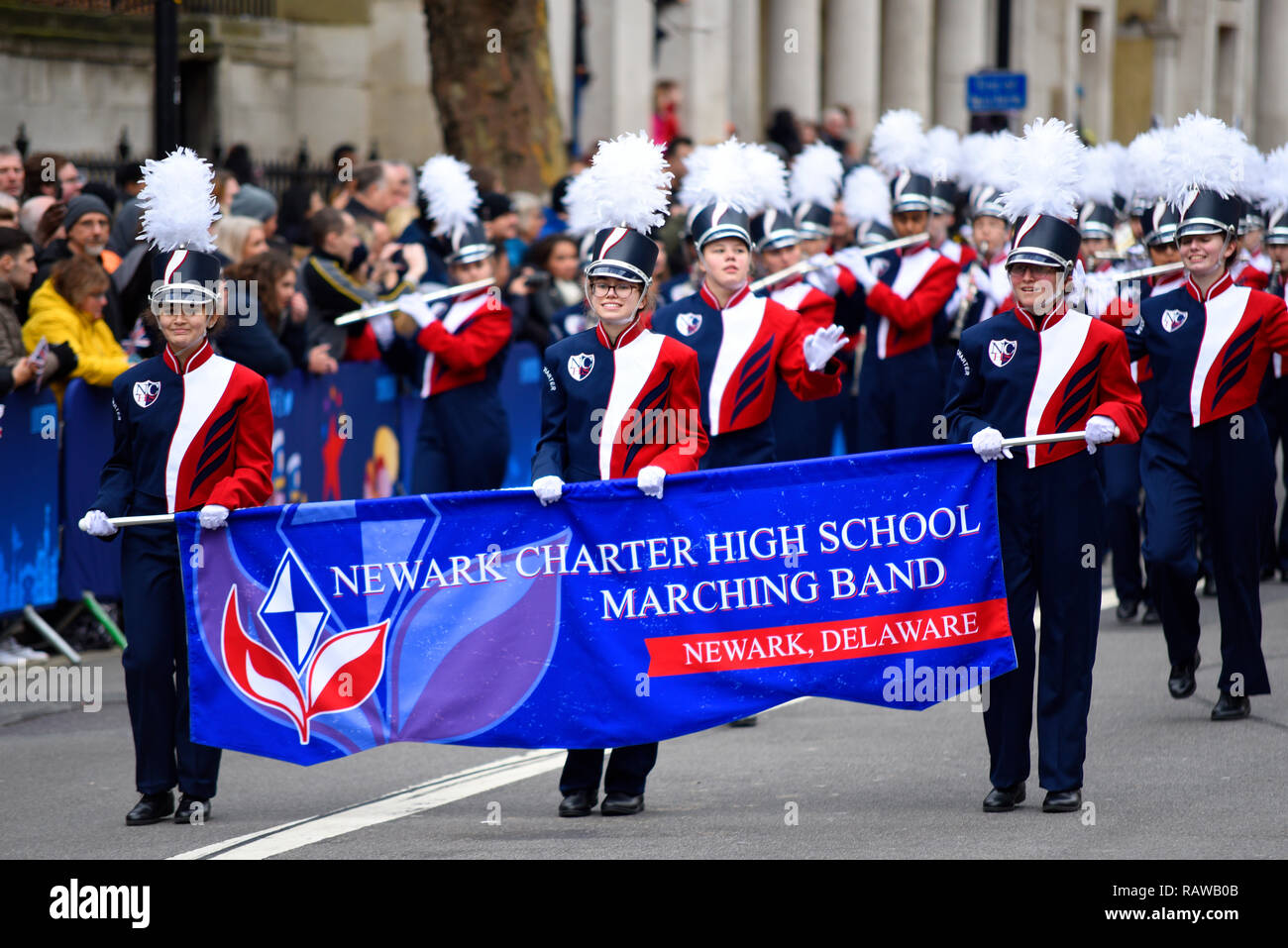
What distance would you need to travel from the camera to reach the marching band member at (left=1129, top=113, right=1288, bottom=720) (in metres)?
9.37

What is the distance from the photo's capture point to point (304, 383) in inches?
501

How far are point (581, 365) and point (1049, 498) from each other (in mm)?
1732

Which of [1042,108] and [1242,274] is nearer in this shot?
[1242,274]

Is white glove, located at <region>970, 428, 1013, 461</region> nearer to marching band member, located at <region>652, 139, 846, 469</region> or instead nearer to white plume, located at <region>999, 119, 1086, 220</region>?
white plume, located at <region>999, 119, 1086, 220</region>

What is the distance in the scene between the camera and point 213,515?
7.66 meters

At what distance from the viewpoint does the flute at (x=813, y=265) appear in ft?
39.3

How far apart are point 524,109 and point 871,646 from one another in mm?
13291

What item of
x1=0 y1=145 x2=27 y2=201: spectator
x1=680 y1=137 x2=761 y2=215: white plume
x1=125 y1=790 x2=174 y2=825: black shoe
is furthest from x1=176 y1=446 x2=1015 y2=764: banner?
x1=0 y1=145 x2=27 y2=201: spectator

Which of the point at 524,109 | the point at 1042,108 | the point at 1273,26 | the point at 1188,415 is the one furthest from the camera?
the point at 1273,26

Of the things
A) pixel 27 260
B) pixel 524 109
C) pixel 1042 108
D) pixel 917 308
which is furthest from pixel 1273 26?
pixel 27 260

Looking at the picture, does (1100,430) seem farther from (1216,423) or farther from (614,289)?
(1216,423)
